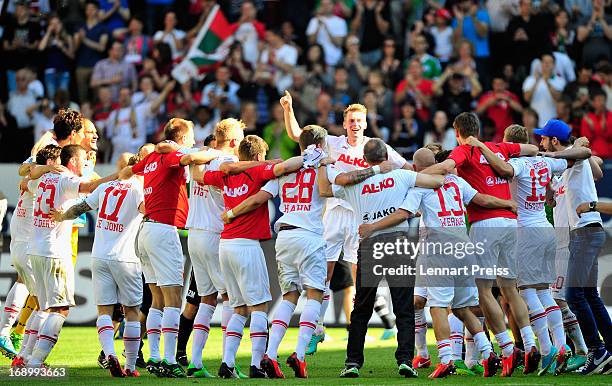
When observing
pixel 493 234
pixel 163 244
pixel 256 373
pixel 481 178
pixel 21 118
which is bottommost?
pixel 256 373

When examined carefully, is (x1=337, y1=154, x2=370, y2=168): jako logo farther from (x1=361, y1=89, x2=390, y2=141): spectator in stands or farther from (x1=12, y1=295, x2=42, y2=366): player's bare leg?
(x1=361, y1=89, x2=390, y2=141): spectator in stands

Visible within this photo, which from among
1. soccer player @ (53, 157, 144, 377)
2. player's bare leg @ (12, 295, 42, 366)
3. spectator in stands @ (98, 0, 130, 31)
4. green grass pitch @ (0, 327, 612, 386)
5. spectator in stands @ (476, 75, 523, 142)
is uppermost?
spectator in stands @ (98, 0, 130, 31)

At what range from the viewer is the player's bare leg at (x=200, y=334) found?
11.8 metres

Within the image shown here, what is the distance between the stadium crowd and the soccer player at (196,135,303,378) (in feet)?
25.0

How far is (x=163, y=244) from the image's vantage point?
11.9 metres

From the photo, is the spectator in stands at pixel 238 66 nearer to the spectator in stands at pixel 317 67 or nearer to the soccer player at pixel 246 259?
the spectator in stands at pixel 317 67

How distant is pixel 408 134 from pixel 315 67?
2.56 m

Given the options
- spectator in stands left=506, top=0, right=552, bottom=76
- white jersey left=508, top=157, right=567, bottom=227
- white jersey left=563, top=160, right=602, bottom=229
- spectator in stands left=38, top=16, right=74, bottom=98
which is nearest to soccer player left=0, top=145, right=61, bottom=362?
white jersey left=508, top=157, right=567, bottom=227

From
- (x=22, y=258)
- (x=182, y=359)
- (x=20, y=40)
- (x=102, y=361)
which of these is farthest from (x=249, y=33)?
(x=102, y=361)

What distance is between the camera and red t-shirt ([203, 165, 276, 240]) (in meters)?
11.5

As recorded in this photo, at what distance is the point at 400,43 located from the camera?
2167 cm

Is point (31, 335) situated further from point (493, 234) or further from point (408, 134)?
point (408, 134)

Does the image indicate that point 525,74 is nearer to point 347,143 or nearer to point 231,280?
point 347,143

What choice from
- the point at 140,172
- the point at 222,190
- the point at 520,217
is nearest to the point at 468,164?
the point at 520,217
